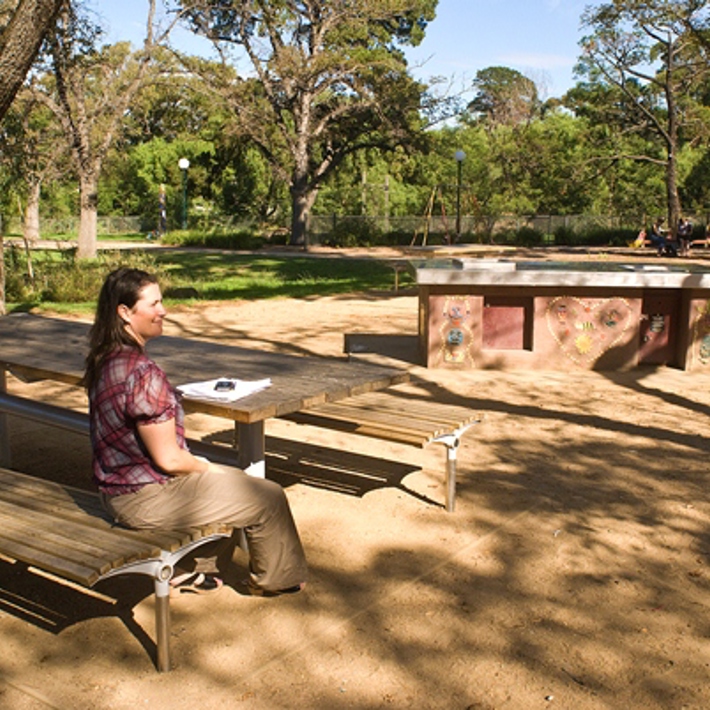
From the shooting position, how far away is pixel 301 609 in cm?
389

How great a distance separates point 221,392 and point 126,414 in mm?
745

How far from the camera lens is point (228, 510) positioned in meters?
3.57

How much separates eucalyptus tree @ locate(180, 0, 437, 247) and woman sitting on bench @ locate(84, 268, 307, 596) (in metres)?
30.6

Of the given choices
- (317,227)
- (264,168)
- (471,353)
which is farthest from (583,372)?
(264,168)

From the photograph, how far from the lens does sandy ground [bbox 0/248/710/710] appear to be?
328 centimetres

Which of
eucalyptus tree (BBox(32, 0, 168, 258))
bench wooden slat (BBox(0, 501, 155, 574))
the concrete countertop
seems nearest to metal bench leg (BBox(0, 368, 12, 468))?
bench wooden slat (BBox(0, 501, 155, 574))

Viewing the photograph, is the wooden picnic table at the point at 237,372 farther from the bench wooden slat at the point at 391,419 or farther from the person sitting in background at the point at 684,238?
the person sitting in background at the point at 684,238

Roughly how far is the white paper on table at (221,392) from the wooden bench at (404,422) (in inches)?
27.9

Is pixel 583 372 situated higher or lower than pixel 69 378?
lower

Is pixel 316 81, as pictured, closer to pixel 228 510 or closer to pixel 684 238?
pixel 684 238

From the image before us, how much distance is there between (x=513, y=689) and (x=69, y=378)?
2646mm

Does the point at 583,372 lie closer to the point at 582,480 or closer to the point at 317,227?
the point at 582,480

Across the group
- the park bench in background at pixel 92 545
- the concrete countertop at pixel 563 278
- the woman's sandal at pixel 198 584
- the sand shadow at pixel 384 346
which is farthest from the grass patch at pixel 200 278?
the park bench in background at pixel 92 545

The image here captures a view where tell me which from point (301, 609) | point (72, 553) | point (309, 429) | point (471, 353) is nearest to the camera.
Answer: point (72, 553)
